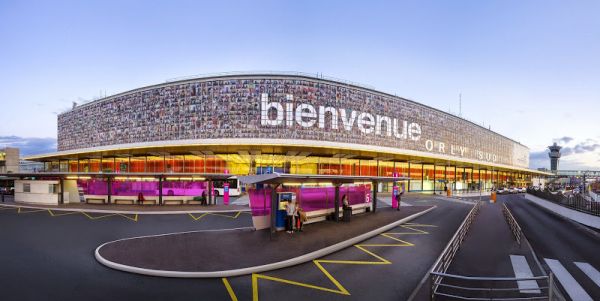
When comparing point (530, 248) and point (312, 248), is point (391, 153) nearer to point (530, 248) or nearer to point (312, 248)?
point (530, 248)

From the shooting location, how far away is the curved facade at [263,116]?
49375 millimetres

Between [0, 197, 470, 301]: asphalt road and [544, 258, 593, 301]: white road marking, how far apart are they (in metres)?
3.82

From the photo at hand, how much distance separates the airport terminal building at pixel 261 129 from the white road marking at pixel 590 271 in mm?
35602

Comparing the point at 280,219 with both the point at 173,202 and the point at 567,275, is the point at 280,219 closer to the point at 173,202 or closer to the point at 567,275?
the point at 567,275

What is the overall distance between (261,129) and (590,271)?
4312 centimetres

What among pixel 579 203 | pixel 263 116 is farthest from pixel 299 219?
pixel 263 116

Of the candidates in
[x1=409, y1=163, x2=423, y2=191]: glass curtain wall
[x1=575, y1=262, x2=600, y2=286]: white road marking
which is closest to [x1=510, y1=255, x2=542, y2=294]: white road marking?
[x1=575, y1=262, x2=600, y2=286]: white road marking

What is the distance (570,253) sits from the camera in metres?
12.8

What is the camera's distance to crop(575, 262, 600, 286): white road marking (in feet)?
31.3

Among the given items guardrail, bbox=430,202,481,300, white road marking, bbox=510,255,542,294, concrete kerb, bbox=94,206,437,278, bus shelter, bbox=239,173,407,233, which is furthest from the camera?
bus shelter, bbox=239,173,407,233

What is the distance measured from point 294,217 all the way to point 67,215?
1893 cm

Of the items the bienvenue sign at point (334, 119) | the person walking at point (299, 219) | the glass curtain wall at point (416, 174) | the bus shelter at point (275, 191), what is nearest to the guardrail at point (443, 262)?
the bus shelter at point (275, 191)

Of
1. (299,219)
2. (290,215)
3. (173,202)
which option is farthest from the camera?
(173,202)

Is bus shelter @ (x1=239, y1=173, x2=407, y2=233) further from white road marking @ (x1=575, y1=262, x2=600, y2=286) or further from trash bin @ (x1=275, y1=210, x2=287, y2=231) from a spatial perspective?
white road marking @ (x1=575, y1=262, x2=600, y2=286)
